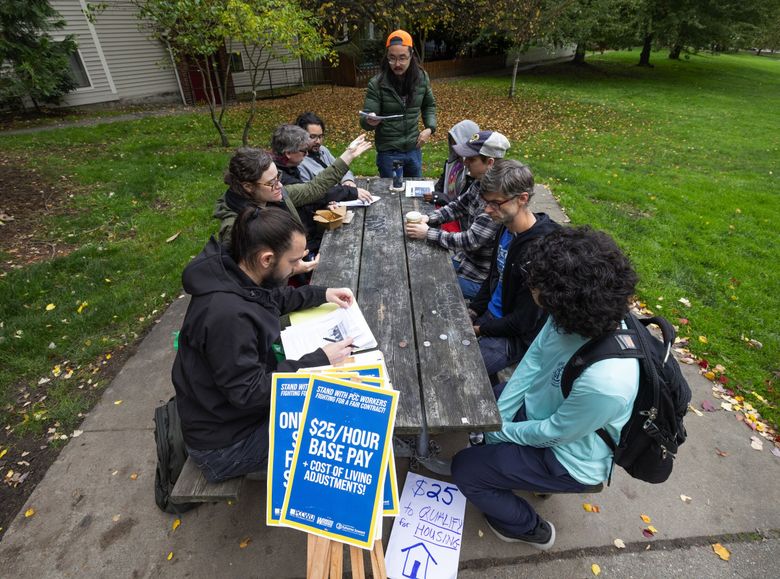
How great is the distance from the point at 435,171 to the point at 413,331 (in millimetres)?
5849

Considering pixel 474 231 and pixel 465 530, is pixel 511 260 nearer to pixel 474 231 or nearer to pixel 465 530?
pixel 474 231

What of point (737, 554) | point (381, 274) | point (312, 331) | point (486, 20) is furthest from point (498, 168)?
point (486, 20)

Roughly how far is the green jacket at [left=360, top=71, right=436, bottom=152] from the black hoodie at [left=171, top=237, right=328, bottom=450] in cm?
345

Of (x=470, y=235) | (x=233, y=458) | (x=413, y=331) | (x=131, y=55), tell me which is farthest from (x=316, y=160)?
(x=131, y=55)

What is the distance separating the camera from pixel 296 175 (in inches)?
153

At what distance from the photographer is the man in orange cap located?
4.61m

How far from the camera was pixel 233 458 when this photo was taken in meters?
1.95

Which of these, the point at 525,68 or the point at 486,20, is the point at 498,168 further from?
the point at 525,68

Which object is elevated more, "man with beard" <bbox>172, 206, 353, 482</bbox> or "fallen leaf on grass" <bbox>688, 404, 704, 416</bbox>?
"man with beard" <bbox>172, 206, 353, 482</bbox>

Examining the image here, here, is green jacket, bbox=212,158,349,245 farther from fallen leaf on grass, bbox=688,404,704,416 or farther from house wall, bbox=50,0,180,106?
house wall, bbox=50,0,180,106

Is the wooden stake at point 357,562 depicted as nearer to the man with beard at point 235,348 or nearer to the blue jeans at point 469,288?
the man with beard at point 235,348

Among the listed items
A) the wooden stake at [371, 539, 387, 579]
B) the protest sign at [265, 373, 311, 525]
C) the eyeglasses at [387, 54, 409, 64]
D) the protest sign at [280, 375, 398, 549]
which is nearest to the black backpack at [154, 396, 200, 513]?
the protest sign at [265, 373, 311, 525]

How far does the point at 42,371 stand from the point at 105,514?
1.75m

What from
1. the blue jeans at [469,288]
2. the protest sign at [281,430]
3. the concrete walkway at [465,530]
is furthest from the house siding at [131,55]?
the protest sign at [281,430]
